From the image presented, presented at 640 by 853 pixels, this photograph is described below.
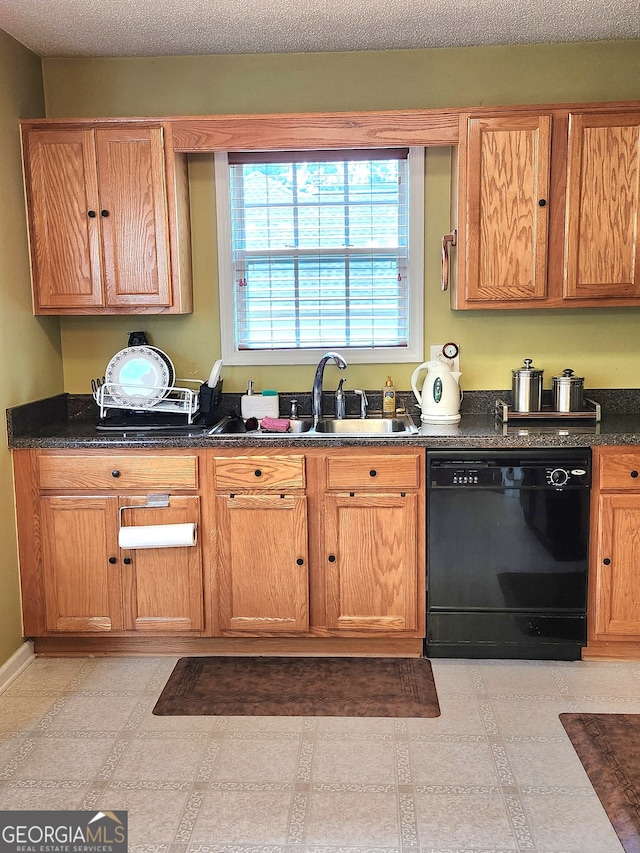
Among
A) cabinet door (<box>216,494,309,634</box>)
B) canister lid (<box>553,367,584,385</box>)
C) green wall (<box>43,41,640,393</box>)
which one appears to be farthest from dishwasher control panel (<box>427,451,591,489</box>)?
green wall (<box>43,41,640,393</box>)

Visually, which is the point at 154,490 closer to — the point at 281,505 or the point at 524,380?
the point at 281,505

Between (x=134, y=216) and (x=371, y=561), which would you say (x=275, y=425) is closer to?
(x=371, y=561)

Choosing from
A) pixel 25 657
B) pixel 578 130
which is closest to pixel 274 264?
pixel 578 130

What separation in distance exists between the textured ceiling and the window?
1.49 ft

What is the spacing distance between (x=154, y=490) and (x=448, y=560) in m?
1.19

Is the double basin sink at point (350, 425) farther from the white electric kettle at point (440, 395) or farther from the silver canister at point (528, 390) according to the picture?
the silver canister at point (528, 390)

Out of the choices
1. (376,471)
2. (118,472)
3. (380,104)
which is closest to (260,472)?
(376,471)

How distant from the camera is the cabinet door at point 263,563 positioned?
307cm

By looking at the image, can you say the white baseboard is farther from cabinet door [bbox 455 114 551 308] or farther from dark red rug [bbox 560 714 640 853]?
cabinet door [bbox 455 114 551 308]

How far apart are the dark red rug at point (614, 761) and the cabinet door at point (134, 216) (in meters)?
2.29

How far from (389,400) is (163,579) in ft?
4.15

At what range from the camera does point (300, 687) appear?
2895 mm

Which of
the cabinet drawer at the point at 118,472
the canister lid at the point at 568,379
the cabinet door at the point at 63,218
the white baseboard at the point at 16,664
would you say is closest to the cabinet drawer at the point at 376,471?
the cabinet drawer at the point at 118,472

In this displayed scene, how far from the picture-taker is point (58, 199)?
3229 millimetres
